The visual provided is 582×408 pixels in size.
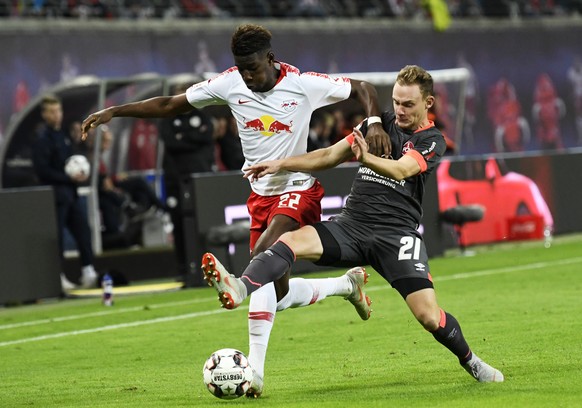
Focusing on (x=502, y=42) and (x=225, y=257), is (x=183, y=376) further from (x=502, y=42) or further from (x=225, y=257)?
(x=502, y=42)

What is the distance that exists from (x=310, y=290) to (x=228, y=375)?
1.52 meters

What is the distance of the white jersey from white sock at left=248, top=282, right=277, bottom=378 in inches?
26.9

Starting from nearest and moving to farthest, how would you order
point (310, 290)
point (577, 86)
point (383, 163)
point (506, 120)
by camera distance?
1. point (383, 163)
2. point (310, 290)
3. point (506, 120)
4. point (577, 86)

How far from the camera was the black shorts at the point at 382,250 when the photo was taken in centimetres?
734

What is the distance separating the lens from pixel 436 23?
28.8 meters

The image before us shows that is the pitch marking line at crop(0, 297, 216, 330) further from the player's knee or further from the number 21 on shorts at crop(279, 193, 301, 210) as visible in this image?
the player's knee

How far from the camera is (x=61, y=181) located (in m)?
15.2

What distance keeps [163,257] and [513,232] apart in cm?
552

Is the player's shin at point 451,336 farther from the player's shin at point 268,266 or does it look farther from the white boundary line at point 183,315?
the white boundary line at point 183,315

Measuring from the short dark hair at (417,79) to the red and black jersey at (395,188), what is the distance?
24cm

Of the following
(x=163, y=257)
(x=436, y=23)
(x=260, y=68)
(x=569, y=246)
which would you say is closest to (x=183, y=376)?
(x=260, y=68)

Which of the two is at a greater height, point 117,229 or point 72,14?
point 72,14

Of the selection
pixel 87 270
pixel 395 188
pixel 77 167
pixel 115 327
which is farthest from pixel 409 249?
pixel 87 270

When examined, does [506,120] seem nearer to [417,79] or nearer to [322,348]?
[322,348]
